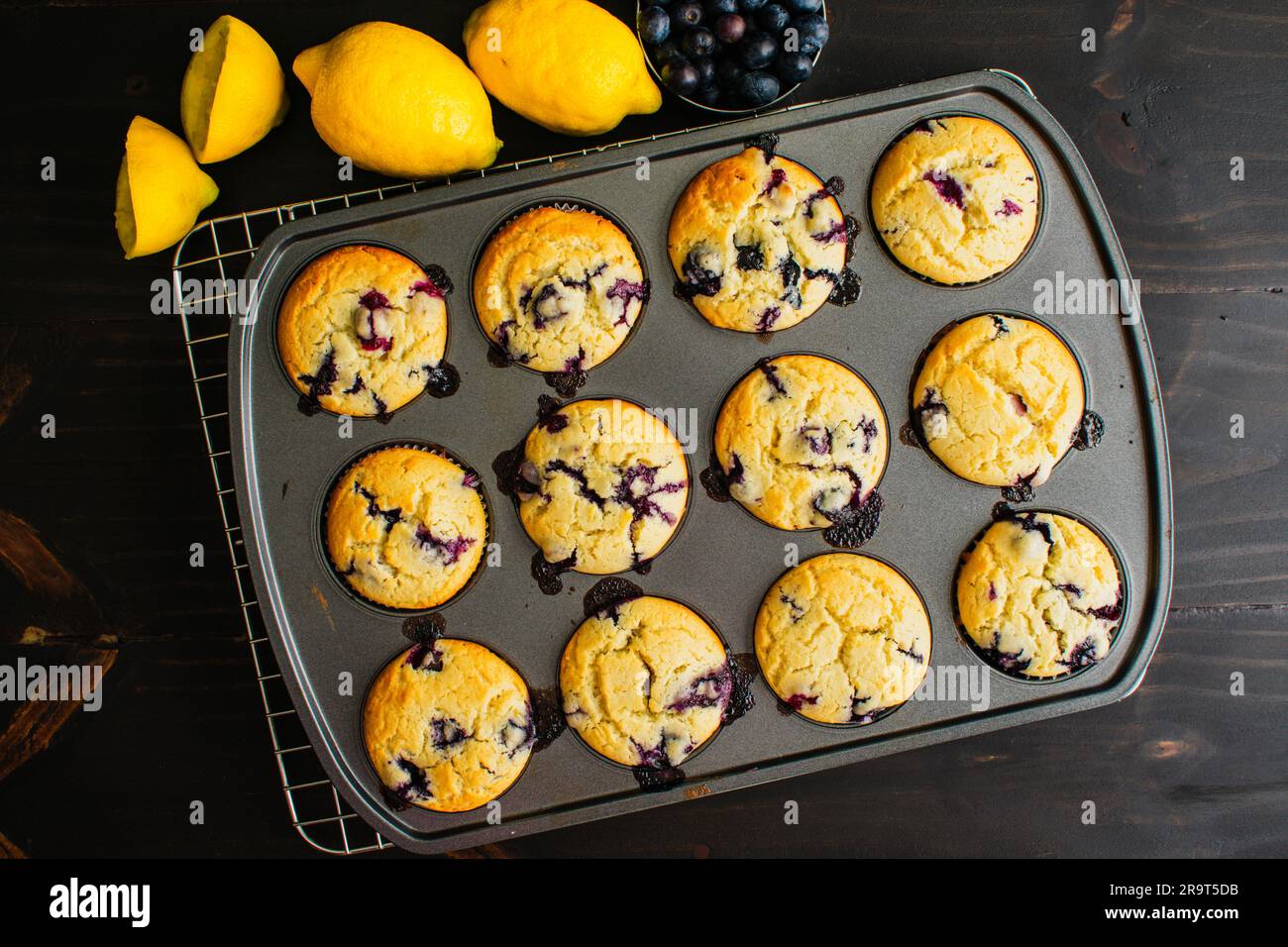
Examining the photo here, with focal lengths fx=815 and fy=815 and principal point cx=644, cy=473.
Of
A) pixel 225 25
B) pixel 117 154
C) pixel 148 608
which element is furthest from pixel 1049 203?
pixel 148 608

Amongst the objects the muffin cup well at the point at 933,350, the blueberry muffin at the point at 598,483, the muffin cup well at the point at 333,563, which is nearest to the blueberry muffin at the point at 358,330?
the muffin cup well at the point at 333,563

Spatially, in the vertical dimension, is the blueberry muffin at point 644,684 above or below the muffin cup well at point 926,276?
below

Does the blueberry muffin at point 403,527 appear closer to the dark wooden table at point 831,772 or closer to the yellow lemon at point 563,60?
the dark wooden table at point 831,772

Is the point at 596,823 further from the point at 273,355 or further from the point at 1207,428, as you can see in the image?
the point at 1207,428

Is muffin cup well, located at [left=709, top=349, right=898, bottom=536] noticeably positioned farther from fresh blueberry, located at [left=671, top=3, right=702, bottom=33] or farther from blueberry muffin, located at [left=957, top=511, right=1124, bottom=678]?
fresh blueberry, located at [left=671, top=3, right=702, bottom=33]

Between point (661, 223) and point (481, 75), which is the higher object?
point (481, 75)

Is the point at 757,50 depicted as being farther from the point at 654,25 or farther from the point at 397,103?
the point at 397,103

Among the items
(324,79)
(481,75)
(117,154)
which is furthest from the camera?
(117,154)
